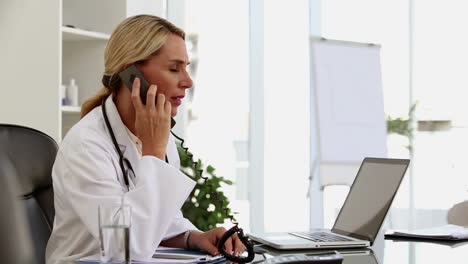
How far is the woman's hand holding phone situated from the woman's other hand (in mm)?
217

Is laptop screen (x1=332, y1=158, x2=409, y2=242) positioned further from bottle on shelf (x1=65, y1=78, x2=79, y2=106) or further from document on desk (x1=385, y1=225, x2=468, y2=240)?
bottle on shelf (x1=65, y1=78, x2=79, y2=106)

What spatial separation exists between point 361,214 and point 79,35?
2.30 meters

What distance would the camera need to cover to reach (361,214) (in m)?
1.89

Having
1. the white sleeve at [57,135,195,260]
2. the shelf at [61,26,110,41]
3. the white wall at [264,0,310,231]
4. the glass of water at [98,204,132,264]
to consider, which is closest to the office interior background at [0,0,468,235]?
the white wall at [264,0,310,231]

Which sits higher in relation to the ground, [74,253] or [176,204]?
[176,204]

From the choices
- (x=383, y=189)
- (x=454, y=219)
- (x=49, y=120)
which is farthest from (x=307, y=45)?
(x=383, y=189)

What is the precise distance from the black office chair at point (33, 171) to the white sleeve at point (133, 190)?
0.27ft

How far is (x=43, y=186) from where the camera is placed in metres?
1.75

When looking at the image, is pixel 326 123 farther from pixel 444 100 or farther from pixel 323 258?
pixel 323 258

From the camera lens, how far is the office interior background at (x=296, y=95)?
481cm

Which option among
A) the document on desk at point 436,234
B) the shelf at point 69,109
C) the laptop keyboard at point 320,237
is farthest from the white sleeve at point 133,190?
the shelf at point 69,109

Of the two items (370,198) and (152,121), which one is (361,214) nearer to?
(370,198)

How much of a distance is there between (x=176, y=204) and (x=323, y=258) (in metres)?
0.70

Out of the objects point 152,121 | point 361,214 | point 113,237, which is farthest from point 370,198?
point 113,237
